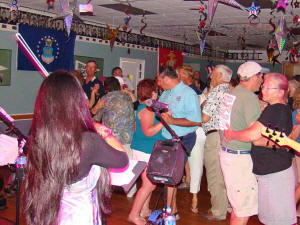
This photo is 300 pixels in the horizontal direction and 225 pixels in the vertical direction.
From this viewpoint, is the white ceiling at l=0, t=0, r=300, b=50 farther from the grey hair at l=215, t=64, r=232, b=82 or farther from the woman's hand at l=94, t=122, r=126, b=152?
the woman's hand at l=94, t=122, r=126, b=152

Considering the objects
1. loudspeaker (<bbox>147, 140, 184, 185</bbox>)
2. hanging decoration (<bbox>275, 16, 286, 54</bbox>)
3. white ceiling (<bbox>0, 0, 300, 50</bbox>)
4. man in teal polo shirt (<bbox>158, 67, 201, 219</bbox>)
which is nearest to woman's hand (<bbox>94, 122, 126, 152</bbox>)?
loudspeaker (<bbox>147, 140, 184, 185</bbox>)

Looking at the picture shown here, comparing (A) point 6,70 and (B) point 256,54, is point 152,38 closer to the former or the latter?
(A) point 6,70

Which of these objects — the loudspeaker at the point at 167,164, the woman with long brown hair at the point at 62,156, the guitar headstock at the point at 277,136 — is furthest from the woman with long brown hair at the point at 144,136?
the woman with long brown hair at the point at 62,156

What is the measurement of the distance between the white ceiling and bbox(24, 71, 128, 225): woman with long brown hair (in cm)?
444

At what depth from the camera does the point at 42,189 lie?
163 centimetres

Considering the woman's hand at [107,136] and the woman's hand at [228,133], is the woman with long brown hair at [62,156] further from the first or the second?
the woman's hand at [228,133]

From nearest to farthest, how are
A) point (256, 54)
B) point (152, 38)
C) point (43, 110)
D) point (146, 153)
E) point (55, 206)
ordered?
point (43, 110)
point (55, 206)
point (146, 153)
point (152, 38)
point (256, 54)

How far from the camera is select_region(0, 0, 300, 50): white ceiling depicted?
5883mm

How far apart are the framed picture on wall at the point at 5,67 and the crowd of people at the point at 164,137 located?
2.10 m

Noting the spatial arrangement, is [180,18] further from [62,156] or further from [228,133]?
[62,156]

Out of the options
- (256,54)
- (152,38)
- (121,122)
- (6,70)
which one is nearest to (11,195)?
(121,122)

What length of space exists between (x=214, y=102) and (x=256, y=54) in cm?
1082

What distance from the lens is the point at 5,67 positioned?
6.10 m

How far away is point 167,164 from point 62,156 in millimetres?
1172
